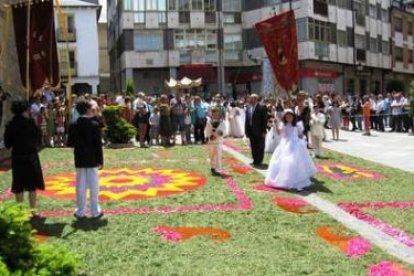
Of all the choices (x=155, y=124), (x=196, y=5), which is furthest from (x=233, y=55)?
(x=155, y=124)

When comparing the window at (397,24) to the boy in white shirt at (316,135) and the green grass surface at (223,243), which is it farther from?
the green grass surface at (223,243)

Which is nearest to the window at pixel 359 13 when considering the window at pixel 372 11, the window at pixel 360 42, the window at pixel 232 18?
the window at pixel 360 42

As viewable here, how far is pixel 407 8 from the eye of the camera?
7369cm

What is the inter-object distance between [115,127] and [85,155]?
1257 cm

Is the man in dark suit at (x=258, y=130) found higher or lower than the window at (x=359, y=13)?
lower

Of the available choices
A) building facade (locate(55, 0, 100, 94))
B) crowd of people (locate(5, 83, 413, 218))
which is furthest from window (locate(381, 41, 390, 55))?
crowd of people (locate(5, 83, 413, 218))

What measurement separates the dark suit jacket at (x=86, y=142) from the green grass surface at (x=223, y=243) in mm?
962

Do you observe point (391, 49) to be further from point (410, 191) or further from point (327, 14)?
point (410, 191)

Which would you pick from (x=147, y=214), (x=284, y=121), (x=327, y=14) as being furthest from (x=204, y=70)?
(x=147, y=214)

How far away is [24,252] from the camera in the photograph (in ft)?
15.7

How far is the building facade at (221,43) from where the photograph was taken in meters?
50.5

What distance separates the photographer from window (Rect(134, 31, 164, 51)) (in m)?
51.1

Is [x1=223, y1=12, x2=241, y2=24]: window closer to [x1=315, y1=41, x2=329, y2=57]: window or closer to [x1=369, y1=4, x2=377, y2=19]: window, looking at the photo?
[x1=315, y1=41, x2=329, y2=57]: window

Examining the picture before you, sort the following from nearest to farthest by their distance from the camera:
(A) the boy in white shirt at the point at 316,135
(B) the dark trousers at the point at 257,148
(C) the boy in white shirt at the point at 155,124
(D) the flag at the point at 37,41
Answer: (B) the dark trousers at the point at 257,148 < (D) the flag at the point at 37,41 < (A) the boy in white shirt at the point at 316,135 < (C) the boy in white shirt at the point at 155,124
